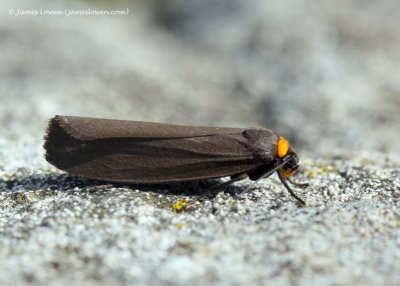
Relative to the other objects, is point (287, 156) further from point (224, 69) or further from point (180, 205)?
point (224, 69)

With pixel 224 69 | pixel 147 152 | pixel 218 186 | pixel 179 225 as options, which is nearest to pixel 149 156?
pixel 147 152

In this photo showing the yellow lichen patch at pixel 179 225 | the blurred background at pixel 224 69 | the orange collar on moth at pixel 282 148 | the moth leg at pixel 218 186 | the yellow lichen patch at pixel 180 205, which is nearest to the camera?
the yellow lichen patch at pixel 179 225

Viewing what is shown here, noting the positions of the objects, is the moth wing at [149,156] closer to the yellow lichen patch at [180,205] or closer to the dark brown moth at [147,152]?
the dark brown moth at [147,152]

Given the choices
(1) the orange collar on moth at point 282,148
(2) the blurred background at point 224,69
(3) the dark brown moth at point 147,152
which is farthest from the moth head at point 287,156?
(2) the blurred background at point 224,69

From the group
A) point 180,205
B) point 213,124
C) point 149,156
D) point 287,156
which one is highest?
point 213,124

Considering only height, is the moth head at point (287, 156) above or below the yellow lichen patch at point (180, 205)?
above

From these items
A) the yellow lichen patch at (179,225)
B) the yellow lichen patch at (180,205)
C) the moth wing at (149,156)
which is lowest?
the yellow lichen patch at (179,225)

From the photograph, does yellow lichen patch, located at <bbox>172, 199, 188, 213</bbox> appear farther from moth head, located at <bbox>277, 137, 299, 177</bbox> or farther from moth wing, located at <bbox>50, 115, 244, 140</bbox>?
moth head, located at <bbox>277, 137, 299, 177</bbox>
